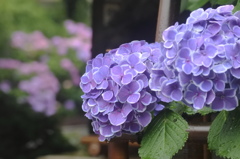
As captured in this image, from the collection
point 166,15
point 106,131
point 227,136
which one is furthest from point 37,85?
point 227,136

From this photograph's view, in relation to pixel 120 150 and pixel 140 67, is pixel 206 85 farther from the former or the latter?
pixel 120 150

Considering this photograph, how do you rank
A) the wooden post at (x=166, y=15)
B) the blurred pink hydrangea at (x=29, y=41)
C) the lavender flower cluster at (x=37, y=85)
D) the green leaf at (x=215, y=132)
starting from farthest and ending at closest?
the blurred pink hydrangea at (x=29, y=41) → the lavender flower cluster at (x=37, y=85) → the wooden post at (x=166, y=15) → the green leaf at (x=215, y=132)

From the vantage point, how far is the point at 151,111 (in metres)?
1.21

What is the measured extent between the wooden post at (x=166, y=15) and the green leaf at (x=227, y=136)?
0.29m

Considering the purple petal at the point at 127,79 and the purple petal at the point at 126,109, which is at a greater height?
the purple petal at the point at 127,79

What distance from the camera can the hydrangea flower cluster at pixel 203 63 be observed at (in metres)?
1.06

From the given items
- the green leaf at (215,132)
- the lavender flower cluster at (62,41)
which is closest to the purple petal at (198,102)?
the green leaf at (215,132)

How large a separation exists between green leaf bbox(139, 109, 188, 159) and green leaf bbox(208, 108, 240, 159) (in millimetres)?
55

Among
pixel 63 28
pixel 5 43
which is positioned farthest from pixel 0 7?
pixel 63 28

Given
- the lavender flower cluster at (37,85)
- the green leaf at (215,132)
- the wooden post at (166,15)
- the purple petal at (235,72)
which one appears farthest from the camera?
the lavender flower cluster at (37,85)

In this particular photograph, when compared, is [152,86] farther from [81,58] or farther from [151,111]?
[81,58]

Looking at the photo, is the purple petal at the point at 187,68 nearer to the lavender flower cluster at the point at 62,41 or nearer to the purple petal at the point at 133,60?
the purple petal at the point at 133,60

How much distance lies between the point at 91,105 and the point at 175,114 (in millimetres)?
170

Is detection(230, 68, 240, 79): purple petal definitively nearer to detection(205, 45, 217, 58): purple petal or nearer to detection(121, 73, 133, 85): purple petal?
detection(205, 45, 217, 58): purple petal
